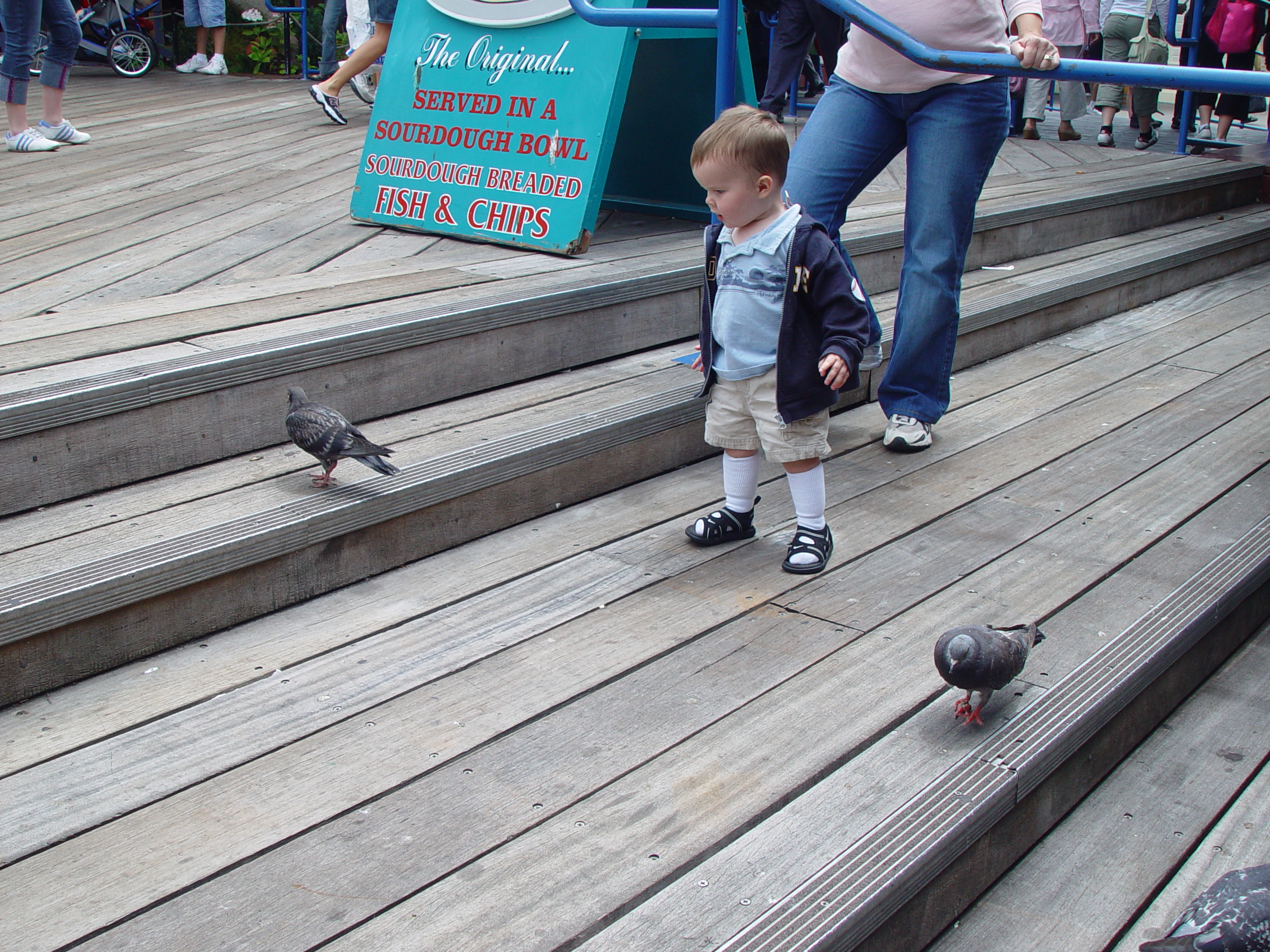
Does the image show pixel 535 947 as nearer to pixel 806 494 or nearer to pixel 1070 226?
pixel 806 494

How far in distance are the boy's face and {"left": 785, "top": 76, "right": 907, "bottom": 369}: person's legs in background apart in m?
0.61

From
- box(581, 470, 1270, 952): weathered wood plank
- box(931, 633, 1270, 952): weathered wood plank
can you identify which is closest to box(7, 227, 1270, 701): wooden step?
box(581, 470, 1270, 952): weathered wood plank

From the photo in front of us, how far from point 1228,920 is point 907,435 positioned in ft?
6.18

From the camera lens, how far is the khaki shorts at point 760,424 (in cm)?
242

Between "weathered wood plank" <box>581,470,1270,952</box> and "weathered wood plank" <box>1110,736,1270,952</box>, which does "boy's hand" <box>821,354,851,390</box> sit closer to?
"weathered wood plank" <box>581,470,1270,952</box>

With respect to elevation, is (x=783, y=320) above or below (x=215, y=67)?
below

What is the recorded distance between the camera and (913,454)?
3129mm

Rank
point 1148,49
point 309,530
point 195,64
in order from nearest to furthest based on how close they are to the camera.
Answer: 1. point 309,530
2. point 1148,49
3. point 195,64

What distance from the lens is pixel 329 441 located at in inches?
90.7

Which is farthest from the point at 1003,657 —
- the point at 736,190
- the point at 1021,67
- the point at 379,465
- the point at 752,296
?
the point at 1021,67

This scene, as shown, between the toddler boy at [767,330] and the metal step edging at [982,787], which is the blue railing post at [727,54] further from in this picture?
the metal step edging at [982,787]

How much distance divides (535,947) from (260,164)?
4.81 m

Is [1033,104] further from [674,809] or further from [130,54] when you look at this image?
[130,54]

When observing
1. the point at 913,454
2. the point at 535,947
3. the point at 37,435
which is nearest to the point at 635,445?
the point at 913,454
